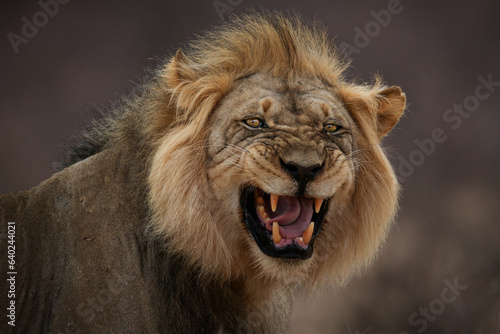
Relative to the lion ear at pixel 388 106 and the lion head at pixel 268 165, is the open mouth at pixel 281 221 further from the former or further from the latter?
the lion ear at pixel 388 106

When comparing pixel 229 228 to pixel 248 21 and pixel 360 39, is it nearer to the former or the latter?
pixel 248 21

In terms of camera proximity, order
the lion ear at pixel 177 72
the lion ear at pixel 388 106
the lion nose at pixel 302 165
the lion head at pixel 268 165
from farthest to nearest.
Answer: the lion ear at pixel 388 106, the lion ear at pixel 177 72, the lion head at pixel 268 165, the lion nose at pixel 302 165

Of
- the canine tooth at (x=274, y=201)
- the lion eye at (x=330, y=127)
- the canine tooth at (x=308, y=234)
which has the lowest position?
the canine tooth at (x=308, y=234)

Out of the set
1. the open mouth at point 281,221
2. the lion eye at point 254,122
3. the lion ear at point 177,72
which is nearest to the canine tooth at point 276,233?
the open mouth at point 281,221

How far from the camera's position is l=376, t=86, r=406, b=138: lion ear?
444cm

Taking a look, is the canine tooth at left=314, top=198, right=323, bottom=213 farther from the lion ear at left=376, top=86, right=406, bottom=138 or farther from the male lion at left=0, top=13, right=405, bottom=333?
the lion ear at left=376, top=86, right=406, bottom=138

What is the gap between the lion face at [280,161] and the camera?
3.77 meters

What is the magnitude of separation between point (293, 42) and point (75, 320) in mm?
1943

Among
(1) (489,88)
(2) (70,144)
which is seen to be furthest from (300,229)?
(1) (489,88)

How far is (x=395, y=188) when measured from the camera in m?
4.34

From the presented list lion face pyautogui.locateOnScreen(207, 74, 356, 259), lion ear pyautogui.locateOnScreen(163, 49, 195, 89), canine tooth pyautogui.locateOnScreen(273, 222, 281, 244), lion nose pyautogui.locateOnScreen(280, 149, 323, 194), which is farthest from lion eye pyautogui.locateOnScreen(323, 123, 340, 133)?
lion ear pyautogui.locateOnScreen(163, 49, 195, 89)

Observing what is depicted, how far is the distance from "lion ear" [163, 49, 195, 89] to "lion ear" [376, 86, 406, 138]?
111cm

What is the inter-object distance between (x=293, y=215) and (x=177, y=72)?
3.27 ft

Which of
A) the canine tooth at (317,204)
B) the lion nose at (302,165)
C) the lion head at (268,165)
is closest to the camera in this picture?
the lion nose at (302,165)
